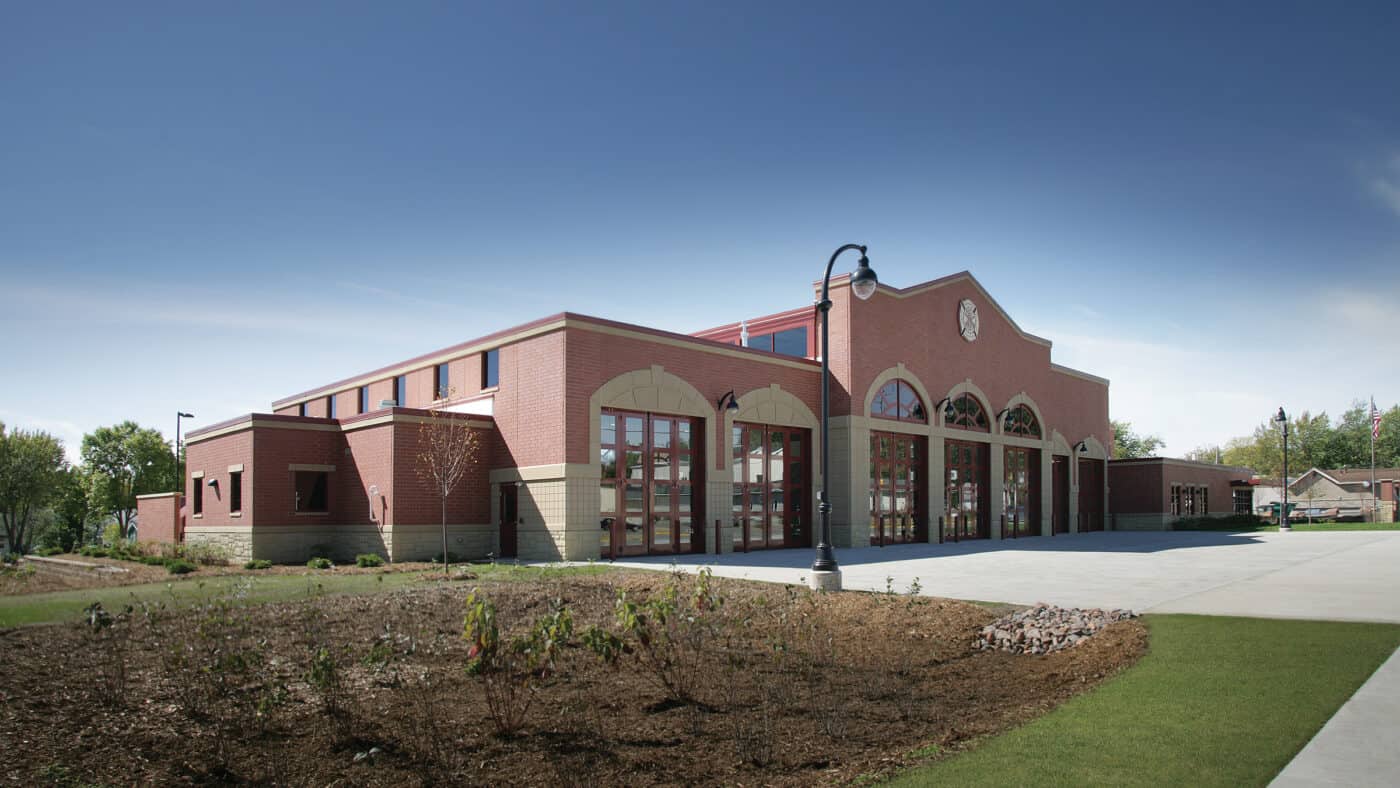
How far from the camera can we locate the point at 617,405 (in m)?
24.0

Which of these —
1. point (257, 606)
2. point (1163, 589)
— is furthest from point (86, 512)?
point (1163, 589)

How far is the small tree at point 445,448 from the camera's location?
2370 cm

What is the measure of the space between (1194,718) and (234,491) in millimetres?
27961

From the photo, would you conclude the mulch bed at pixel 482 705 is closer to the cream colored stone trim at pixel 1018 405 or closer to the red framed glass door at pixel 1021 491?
the cream colored stone trim at pixel 1018 405

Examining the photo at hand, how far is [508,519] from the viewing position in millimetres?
25422

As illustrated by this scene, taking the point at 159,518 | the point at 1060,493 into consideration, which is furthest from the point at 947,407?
the point at 159,518

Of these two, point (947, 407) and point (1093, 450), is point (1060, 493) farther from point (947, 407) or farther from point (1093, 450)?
point (947, 407)

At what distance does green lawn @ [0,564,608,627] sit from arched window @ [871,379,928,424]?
48.5 ft

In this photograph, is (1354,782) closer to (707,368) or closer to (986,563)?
(986,563)

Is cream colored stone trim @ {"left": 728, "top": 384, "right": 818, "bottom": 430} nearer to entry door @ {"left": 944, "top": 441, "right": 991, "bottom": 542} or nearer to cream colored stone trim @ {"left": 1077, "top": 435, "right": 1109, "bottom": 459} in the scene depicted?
entry door @ {"left": 944, "top": 441, "right": 991, "bottom": 542}

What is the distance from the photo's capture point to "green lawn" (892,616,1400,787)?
5.76 m

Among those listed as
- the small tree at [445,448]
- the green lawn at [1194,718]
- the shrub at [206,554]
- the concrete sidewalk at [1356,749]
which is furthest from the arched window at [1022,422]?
the concrete sidewalk at [1356,749]

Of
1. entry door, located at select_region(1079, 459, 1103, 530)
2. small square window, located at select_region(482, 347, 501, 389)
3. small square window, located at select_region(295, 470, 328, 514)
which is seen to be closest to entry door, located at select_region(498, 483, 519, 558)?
small square window, located at select_region(482, 347, 501, 389)

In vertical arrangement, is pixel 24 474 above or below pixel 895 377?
below
